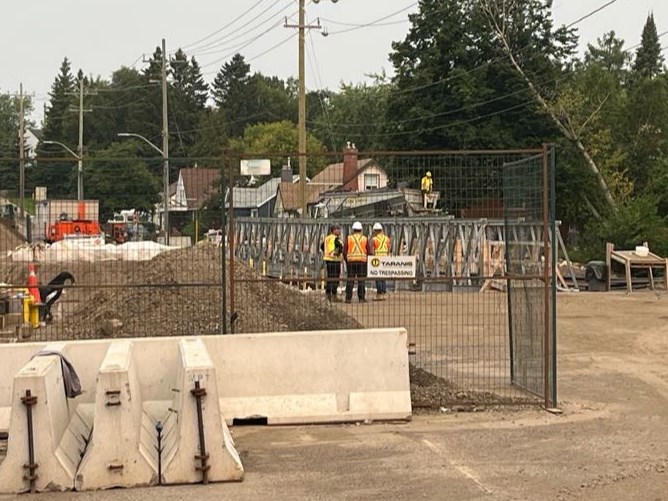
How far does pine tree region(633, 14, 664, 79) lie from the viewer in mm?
101875

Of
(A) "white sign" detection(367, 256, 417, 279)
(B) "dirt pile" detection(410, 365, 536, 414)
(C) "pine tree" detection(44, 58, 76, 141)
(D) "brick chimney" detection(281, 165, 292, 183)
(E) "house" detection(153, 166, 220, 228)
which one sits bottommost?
(B) "dirt pile" detection(410, 365, 536, 414)

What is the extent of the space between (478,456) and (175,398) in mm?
2732

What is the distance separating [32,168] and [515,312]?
20.3 feet

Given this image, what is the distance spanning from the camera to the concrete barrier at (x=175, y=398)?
7426mm

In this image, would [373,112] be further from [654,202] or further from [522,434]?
[522,434]

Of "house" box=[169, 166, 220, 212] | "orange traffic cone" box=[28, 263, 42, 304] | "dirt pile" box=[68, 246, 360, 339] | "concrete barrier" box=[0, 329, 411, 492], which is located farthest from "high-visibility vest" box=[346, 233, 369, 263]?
"concrete barrier" box=[0, 329, 411, 492]

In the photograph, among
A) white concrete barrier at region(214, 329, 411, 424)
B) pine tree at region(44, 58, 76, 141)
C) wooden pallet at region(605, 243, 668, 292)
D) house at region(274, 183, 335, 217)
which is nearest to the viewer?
white concrete barrier at region(214, 329, 411, 424)

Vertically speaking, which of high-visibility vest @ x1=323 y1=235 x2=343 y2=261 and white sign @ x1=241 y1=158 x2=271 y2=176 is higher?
white sign @ x1=241 y1=158 x2=271 y2=176

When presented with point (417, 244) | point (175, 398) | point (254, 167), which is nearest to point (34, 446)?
point (175, 398)

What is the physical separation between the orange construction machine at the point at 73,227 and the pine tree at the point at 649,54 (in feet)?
309

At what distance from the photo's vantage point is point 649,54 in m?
107

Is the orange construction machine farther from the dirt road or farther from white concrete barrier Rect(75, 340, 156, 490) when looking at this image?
white concrete barrier Rect(75, 340, 156, 490)

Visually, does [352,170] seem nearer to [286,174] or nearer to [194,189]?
[286,174]

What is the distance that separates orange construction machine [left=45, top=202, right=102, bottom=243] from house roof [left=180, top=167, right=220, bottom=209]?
1.19 metres
